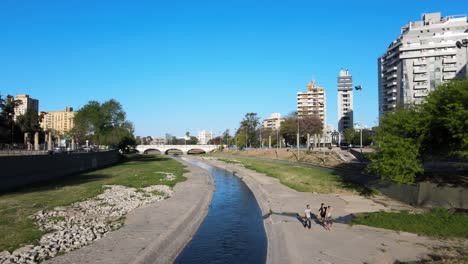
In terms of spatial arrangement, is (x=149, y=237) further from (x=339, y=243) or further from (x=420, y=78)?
(x=420, y=78)

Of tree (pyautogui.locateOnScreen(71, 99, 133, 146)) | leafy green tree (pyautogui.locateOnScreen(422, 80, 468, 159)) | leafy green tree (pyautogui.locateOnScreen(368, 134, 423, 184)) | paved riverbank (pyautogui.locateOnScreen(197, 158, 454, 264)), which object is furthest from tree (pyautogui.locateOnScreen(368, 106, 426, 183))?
tree (pyautogui.locateOnScreen(71, 99, 133, 146))

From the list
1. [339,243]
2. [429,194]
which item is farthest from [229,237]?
[429,194]

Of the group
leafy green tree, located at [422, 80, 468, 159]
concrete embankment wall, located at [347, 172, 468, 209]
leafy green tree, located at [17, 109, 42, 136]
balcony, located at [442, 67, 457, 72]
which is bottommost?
concrete embankment wall, located at [347, 172, 468, 209]

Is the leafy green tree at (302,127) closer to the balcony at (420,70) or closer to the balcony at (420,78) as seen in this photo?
the balcony at (420,78)

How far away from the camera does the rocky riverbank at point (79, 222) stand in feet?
56.7

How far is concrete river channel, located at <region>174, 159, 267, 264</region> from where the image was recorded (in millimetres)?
20875

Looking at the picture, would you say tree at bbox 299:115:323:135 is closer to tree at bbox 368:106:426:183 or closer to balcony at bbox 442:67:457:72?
balcony at bbox 442:67:457:72

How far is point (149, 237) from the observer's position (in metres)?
21.3

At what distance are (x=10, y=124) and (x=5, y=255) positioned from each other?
295 feet

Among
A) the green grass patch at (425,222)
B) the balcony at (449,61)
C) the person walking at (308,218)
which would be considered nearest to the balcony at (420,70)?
the balcony at (449,61)

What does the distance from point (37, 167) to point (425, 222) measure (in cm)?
4380

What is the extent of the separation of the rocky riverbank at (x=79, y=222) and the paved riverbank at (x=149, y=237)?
74 cm

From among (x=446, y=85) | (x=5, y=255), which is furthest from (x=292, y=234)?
(x=446, y=85)

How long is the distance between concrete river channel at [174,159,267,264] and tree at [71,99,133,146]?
3003 inches
